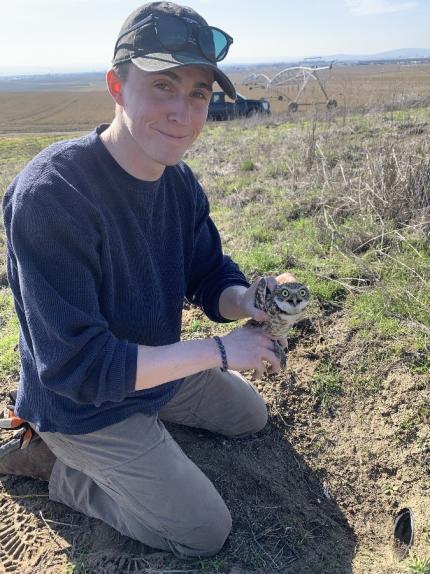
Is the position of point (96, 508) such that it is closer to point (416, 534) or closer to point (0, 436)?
point (0, 436)

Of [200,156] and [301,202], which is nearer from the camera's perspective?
[301,202]

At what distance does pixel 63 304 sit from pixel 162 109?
91 centimetres

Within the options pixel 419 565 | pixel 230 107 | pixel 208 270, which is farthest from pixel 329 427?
pixel 230 107

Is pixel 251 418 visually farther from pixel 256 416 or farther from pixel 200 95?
pixel 200 95

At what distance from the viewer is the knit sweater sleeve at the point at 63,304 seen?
1939mm

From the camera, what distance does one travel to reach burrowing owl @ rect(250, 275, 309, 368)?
7.39 ft

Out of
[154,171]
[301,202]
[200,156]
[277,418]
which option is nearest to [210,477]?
[277,418]

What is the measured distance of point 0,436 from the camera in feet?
10.8

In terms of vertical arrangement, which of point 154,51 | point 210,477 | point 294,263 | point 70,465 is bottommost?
point 210,477

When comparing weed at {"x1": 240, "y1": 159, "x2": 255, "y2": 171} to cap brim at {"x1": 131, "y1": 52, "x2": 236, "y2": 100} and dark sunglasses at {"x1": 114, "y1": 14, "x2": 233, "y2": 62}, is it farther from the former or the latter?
cap brim at {"x1": 131, "y1": 52, "x2": 236, "y2": 100}

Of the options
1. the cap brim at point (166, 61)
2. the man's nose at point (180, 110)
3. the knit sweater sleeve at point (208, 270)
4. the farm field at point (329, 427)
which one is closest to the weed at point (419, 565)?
the farm field at point (329, 427)

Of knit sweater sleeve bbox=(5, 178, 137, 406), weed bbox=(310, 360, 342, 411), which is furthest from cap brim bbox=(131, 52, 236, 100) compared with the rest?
weed bbox=(310, 360, 342, 411)

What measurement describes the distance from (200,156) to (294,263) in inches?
264

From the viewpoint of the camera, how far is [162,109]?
2119mm
